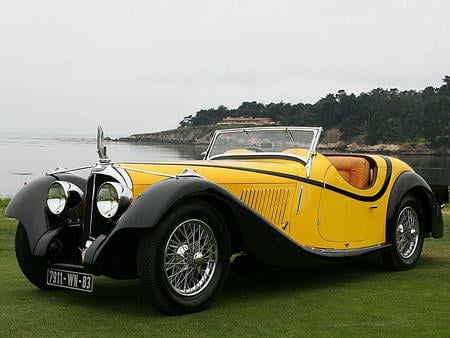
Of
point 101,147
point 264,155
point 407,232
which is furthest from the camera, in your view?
point 407,232

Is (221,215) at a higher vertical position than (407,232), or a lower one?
higher

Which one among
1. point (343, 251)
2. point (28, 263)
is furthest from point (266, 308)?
point (28, 263)

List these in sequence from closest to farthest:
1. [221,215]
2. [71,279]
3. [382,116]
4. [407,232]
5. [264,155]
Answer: [71,279]
[221,215]
[264,155]
[407,232]
[382,116]

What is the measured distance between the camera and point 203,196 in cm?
548

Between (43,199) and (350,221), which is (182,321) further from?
(350,221)

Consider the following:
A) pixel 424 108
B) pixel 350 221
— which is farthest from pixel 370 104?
pixel 350 221

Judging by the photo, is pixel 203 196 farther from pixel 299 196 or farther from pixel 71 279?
pixel 299 196

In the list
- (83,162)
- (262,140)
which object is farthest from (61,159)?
(262,140)

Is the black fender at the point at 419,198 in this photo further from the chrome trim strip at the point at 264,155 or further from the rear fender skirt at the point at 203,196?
the rear fender skirt at the point at 203,196

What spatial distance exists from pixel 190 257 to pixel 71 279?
3.40ft

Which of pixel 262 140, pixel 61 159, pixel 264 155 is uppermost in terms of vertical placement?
pixel 262 140

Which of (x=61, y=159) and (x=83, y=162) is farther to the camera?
(x=61, y=159)

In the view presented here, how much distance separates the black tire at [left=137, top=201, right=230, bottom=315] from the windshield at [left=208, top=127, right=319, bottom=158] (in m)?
2.02

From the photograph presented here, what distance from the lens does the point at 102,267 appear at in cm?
525
